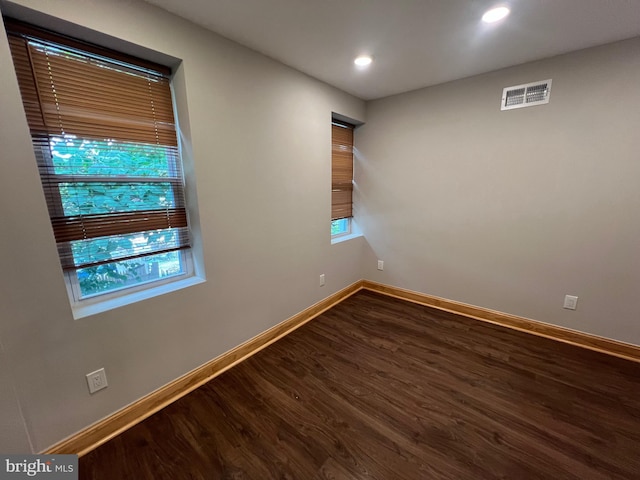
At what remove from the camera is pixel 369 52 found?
1978mm

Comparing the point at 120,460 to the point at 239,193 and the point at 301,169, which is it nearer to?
the point at 239,193

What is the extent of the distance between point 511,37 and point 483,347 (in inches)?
94.6

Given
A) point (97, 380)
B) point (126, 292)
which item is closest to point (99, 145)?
point (126, 292)

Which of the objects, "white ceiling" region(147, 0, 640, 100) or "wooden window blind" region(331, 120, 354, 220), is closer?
"white ceiling" region(147, 0, 640, 100)

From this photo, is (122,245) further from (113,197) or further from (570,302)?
(570,302)

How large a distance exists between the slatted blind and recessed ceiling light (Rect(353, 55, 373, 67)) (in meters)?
1.42

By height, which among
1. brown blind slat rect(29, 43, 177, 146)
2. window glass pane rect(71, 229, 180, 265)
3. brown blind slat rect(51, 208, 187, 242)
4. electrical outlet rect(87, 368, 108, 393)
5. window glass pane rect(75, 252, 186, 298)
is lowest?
electrical outlet rect(87, 368, 108, 393)

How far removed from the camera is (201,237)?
1806 mm

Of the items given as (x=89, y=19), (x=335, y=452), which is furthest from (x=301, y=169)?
(x=335, y=452)

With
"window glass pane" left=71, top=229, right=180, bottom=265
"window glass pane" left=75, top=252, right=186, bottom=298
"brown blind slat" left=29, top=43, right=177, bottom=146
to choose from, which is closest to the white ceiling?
"brown blind slat" left=29, top=43, right=177, bottom=146

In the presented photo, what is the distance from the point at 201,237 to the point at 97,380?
97 centimetres

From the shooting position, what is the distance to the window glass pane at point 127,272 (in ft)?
4.95

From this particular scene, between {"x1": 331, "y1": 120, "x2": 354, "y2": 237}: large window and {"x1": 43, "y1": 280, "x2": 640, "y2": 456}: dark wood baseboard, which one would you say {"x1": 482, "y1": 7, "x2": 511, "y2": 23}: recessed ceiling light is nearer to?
{"x1": 331, "y1": 120, "x2": 354, "y2": 237}: large window

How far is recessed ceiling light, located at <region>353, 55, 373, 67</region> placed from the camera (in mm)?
2058
